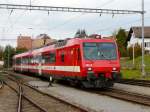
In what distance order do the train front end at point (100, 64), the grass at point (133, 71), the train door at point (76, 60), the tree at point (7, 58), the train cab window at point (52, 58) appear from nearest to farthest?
the train front end at point (100, 64)
the train door at point (76, 60)
the train cab window at point (52, 58)
the grass at point (133, 71)
the tree at point (7, 58)

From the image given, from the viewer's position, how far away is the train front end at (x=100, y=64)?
929 inches

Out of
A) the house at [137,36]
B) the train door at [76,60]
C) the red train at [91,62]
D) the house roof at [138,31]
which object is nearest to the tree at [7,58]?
the house at [137,36]

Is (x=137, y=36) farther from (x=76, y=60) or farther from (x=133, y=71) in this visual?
(x=76, y=60)

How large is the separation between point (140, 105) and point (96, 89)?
9316 millimetres

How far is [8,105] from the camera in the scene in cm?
1775

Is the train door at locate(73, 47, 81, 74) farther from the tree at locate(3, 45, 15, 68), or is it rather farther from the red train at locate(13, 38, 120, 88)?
the tree at locate(3, 45, 15, 68)

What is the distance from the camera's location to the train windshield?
79.3 ft

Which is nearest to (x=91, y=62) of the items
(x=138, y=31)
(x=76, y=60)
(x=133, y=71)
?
(x=76, y=60)

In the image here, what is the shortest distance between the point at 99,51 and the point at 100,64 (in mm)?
957

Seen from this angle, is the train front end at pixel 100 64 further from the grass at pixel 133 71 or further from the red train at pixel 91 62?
the grass at pixel 133 71

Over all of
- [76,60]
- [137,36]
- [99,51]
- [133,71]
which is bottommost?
[133,71]

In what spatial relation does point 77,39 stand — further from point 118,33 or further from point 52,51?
point 118,33

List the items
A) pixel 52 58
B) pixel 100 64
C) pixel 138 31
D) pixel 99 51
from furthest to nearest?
pixel 138 31 < pixel 52 58 < pixel 99 51 < pixel 100 64

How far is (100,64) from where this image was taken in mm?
23922
